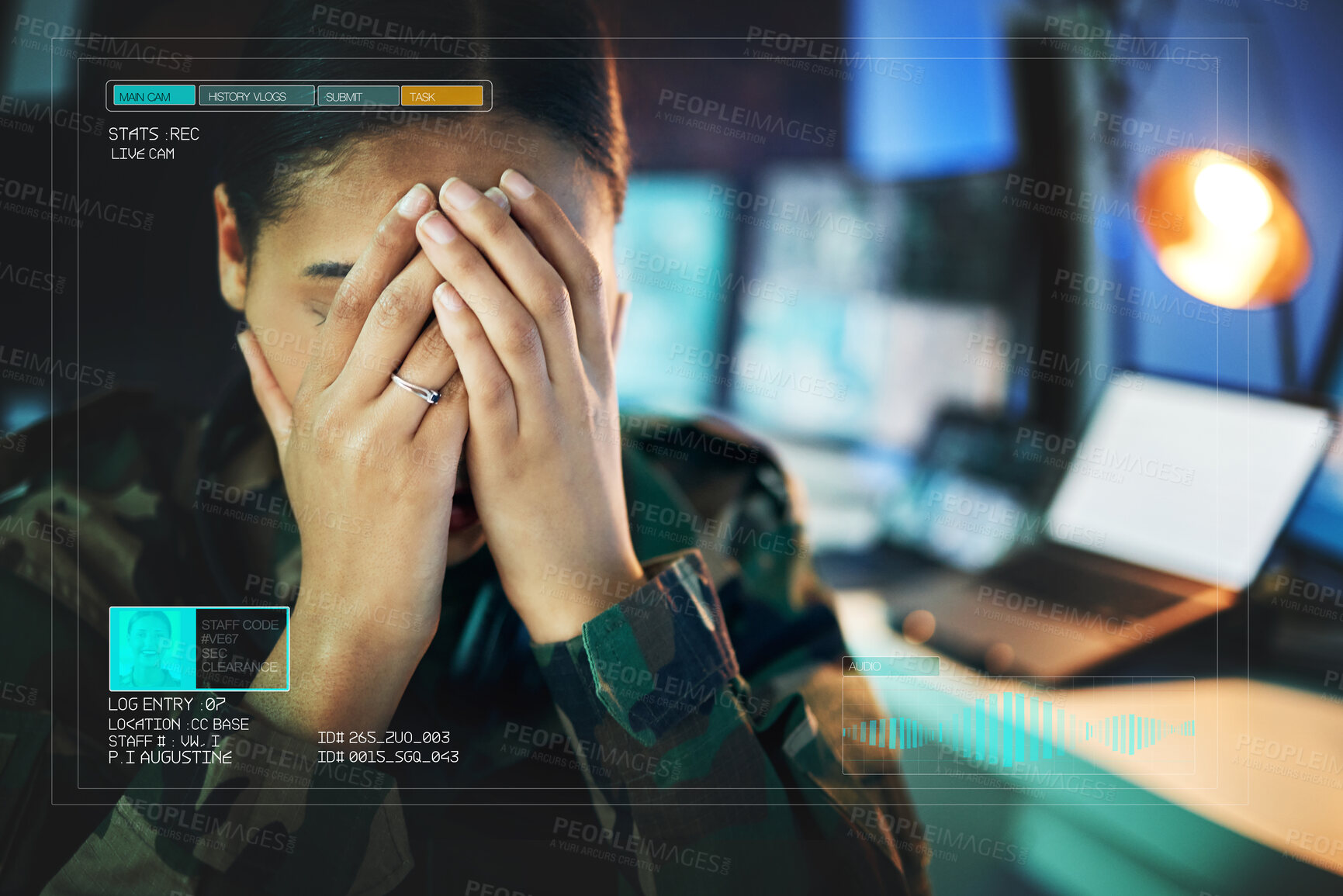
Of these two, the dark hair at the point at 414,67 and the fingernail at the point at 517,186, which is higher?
the dark hair at the point at 414,67

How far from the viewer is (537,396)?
771 mm

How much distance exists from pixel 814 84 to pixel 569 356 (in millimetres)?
377

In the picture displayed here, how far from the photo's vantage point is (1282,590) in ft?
2.85

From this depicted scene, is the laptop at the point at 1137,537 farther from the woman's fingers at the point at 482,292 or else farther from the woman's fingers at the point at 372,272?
the woman's fingers at the point at 372,272

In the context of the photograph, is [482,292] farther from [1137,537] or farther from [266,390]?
[1137,537]

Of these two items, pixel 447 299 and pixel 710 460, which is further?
pixel 710 460

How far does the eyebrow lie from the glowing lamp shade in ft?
2.62

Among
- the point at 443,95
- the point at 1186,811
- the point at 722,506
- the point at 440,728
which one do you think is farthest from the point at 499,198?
the point at 1186,811

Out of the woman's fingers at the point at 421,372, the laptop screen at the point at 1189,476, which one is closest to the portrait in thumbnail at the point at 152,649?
the woman's fingers at the point at 421,372

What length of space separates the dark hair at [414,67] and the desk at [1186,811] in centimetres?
55

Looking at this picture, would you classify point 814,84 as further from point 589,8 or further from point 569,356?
point 569,356

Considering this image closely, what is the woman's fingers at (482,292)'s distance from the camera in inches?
29.3

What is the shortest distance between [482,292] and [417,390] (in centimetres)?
11

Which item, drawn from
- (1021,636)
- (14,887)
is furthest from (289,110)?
(1021,636)
